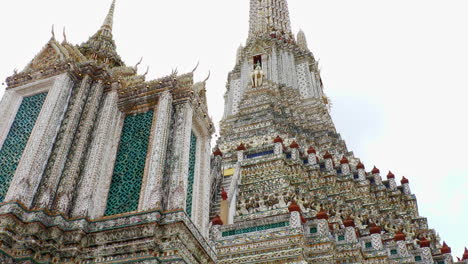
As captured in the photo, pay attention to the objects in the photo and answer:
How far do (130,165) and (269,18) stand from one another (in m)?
34.4

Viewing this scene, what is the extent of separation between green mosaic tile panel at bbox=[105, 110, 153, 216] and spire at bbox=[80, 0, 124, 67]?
7.83 feet

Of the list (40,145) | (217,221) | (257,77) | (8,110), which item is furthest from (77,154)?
(257,77)

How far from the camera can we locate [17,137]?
8609mm

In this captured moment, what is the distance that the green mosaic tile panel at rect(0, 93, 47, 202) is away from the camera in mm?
8055

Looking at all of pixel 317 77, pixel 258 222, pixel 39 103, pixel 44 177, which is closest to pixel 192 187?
pixel 44 177

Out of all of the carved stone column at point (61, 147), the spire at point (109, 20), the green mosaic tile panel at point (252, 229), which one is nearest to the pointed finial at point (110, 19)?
the spire at point (109, 20)

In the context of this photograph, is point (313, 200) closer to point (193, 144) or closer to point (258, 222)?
point (258, 222)

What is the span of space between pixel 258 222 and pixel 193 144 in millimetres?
6953

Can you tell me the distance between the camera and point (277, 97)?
29.8 meters

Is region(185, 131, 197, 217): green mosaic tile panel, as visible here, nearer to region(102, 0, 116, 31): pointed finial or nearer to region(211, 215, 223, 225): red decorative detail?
region(102, 0, 116, 31): pointed finial

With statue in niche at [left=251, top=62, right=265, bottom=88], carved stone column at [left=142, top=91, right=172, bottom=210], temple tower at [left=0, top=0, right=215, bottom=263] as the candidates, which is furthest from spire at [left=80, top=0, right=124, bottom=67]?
statue in niche at [left=251, top=62, right=265, bottom=88]

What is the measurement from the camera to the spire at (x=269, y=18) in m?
39.7

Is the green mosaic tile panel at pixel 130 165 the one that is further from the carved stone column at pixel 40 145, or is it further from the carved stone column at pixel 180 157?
the carved stone column at pixel 40 145

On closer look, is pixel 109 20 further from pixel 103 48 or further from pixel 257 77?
pixel 257 77
